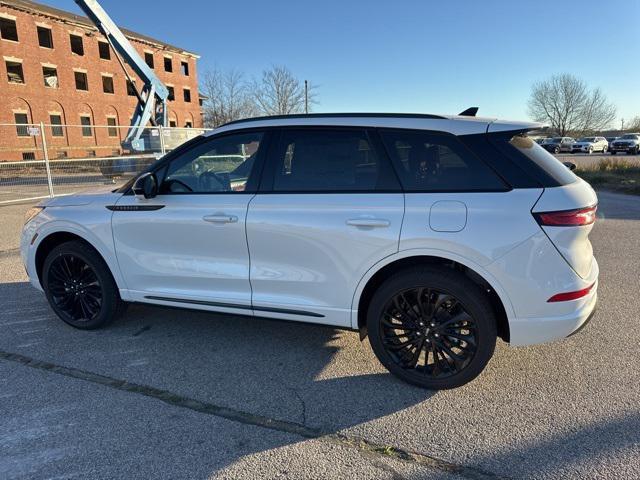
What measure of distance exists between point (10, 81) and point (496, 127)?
40285 mm

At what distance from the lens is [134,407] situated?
9.70 ft

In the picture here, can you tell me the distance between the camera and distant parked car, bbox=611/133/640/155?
3866 cm

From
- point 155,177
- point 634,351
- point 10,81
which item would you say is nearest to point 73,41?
point 10,81

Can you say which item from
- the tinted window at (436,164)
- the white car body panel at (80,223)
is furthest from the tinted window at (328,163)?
the white car body panel at (80,223)

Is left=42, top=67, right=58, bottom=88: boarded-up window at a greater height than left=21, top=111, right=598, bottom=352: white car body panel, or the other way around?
left=42, top=67, right=58, bottom=88: boarded-up window

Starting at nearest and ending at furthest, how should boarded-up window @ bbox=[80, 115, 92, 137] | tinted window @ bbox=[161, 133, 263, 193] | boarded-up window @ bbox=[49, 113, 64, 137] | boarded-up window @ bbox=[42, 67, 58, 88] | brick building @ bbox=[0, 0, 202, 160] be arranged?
tinted window @ bbox=[161, 133, 263, 193]
brick building @ bbox=[0, 0, 202, 160]
boarded-up window @ bbox=[49, 113, 64, 137]
boarded-up window @ bbox=[42, 67, 58, 88]
boarded-up window @ bbox=[80, 115, 92, 137]

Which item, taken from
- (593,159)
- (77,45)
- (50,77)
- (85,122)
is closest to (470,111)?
(593,159)

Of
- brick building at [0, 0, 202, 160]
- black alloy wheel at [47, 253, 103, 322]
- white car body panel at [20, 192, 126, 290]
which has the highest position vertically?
brick building at [0, 0, 202, 160]

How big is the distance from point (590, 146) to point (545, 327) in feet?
159

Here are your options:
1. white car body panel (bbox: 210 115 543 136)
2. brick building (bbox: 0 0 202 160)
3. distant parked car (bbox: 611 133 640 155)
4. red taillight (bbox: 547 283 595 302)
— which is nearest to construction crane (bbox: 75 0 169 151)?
brick building (bbox: 0 0 202 160)

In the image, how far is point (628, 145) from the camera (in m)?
39.0

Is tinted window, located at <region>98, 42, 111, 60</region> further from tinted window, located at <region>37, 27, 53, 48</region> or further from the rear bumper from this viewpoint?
the rear bumper

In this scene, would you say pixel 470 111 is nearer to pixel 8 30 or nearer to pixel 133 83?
pixel 133 83

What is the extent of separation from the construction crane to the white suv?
59.0 ft
